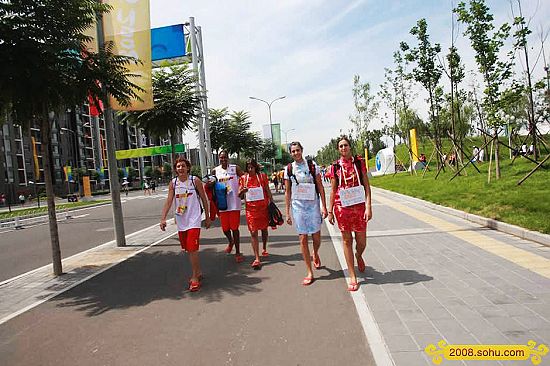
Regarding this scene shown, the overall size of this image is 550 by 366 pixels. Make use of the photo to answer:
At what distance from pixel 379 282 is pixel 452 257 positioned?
1.66 metres

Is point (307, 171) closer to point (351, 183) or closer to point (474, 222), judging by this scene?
point (351, 183)

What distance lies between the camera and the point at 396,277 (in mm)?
4930

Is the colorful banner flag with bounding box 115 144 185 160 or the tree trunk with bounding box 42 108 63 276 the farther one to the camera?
the colorful banner flag with bounding box 115 144 185 160

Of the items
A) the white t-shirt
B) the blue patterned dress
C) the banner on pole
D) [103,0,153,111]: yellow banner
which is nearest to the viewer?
the blue patterned dress

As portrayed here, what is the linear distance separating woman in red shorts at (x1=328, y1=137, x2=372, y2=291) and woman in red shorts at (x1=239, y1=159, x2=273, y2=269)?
1476mm

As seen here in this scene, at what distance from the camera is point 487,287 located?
431cm

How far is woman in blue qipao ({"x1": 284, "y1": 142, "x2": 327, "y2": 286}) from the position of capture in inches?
195

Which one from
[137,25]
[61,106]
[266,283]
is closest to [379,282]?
[266,283]

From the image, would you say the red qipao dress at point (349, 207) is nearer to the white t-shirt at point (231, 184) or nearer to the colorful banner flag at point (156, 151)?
the white t-shirt at point (231, 184)

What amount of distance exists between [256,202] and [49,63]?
148 inches

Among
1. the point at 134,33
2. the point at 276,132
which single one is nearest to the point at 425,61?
the point at 134,33

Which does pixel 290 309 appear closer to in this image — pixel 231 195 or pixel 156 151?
pixel 231 195

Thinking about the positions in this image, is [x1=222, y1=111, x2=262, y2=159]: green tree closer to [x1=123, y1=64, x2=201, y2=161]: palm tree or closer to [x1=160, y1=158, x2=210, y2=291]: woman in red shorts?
[x1=123, y1=64, x2=201, y2=161]: palm tree

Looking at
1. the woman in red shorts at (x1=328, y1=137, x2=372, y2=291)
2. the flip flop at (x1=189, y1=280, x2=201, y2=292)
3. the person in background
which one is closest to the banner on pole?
the person in background
